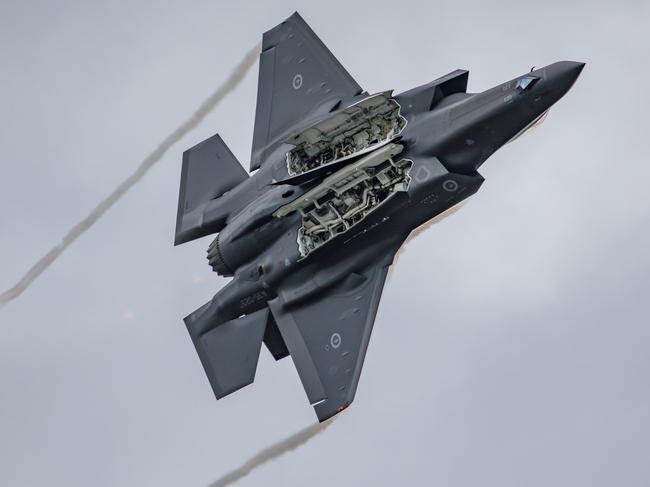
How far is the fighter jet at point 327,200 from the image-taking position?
114ft

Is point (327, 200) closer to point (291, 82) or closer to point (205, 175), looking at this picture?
point (291, 82)

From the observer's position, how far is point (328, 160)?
36.5 metres

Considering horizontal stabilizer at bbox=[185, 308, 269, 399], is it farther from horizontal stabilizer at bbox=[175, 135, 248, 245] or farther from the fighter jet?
horizontal stabilizer at bbox=[175, 135, 248, 245]

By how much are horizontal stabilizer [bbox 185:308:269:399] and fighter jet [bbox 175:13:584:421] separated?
0.11 ft

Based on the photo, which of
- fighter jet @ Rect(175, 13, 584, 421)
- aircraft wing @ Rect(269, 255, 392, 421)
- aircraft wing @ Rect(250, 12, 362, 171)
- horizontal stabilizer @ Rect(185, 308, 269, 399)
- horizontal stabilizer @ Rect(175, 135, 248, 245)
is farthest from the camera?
horizontal stabilizer @ Rect(175, 135, 248, 245)

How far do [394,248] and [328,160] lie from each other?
11.0 feet

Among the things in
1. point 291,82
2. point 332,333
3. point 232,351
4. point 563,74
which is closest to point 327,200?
point 332,333

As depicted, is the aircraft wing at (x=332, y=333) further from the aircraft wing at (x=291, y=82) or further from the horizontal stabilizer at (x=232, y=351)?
the aircraft wing at (x=291, y=82)

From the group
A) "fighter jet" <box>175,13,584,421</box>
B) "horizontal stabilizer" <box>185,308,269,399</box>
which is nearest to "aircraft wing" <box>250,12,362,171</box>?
"fighter jet" <box>175,13,584,421</box>

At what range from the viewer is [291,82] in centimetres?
4034

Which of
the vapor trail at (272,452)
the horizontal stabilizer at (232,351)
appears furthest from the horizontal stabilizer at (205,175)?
the vapor trail at (272,452)

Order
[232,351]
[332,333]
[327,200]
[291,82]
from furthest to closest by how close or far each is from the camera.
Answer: [291,82] → [232,351] → [332,333] → [327,200]

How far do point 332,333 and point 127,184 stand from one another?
13.8 m

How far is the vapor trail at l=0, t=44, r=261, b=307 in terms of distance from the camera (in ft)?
148
